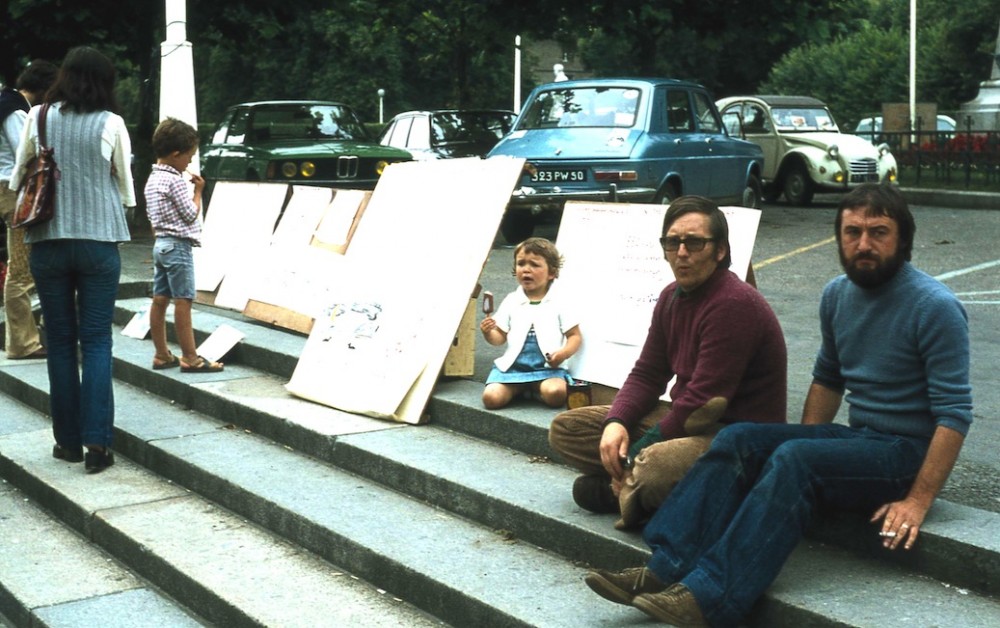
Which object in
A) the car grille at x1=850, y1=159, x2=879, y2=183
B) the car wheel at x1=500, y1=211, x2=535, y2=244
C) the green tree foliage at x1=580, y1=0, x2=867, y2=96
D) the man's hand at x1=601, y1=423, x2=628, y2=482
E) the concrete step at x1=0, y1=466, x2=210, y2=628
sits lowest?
the concrete step at x1=0, y1=466, x2=210, y2=628

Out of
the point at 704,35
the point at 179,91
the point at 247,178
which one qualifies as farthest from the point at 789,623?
the point at 704,35

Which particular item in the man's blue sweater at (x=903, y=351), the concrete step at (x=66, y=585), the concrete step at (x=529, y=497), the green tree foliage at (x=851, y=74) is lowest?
the concrete step at (x=66, y=585)

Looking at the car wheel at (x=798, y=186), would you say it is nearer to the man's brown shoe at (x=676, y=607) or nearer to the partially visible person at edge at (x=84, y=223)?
the partially visible person at edge at (x=84, y=223)

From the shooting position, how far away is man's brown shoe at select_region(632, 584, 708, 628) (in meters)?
3.81

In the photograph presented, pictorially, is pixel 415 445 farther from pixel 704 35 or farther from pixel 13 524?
pixel 704 35

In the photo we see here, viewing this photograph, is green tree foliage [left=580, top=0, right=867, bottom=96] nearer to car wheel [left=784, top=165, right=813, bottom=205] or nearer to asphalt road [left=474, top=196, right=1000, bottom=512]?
car wheel [left=784, top=165, right=813, bottom=205]

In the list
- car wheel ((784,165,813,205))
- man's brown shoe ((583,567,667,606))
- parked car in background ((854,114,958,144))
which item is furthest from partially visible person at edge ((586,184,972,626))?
parked car in background ((854,114,958,144))

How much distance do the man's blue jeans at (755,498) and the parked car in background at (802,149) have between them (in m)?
15.3

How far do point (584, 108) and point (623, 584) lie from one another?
34.6 feet

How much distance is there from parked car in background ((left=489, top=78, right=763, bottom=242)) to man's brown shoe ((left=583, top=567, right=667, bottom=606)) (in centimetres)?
878

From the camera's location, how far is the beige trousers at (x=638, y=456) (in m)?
4.25

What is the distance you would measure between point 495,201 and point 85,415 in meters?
2.16

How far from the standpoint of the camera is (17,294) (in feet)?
29.6

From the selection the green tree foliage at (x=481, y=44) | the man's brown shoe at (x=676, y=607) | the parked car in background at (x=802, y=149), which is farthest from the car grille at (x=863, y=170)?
the man's brown shoe at (x=676, y=607)
